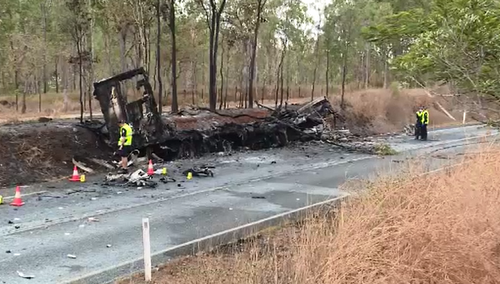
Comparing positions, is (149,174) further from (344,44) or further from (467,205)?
(344,44)

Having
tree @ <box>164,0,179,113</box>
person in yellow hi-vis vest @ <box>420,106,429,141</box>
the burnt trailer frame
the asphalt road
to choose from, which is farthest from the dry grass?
person in yellow hi-vis vest @ <box>420,106,429,141</box>

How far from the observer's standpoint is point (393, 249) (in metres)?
5.79

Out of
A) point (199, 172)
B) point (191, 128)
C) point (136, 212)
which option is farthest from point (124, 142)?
point (136, 212)

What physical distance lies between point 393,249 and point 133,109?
12247 mm

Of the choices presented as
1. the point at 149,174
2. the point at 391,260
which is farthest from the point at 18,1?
the point at 391,260

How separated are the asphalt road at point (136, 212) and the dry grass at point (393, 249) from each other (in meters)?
1.41

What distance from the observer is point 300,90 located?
5141cm

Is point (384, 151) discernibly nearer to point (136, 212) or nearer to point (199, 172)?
point (199, 172)

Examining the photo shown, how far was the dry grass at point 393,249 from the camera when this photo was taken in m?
5.51

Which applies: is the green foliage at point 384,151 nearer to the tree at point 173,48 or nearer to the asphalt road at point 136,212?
the asphalt road at point 136,212

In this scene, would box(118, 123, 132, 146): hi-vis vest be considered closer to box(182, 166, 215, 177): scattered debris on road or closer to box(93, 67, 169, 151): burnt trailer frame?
box(93, 67, 169, 151): burnt trailer frame

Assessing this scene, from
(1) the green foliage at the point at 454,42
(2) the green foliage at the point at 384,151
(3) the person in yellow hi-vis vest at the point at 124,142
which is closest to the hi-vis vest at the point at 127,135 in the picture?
(3) the person in yellow hi-vis vest at the point at 124,142

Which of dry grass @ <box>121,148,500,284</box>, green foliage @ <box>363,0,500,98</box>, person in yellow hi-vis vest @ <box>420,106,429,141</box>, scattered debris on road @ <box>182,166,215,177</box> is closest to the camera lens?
dry grass @ <box>121,148,500,284</box>

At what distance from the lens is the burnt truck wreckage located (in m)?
16.2
